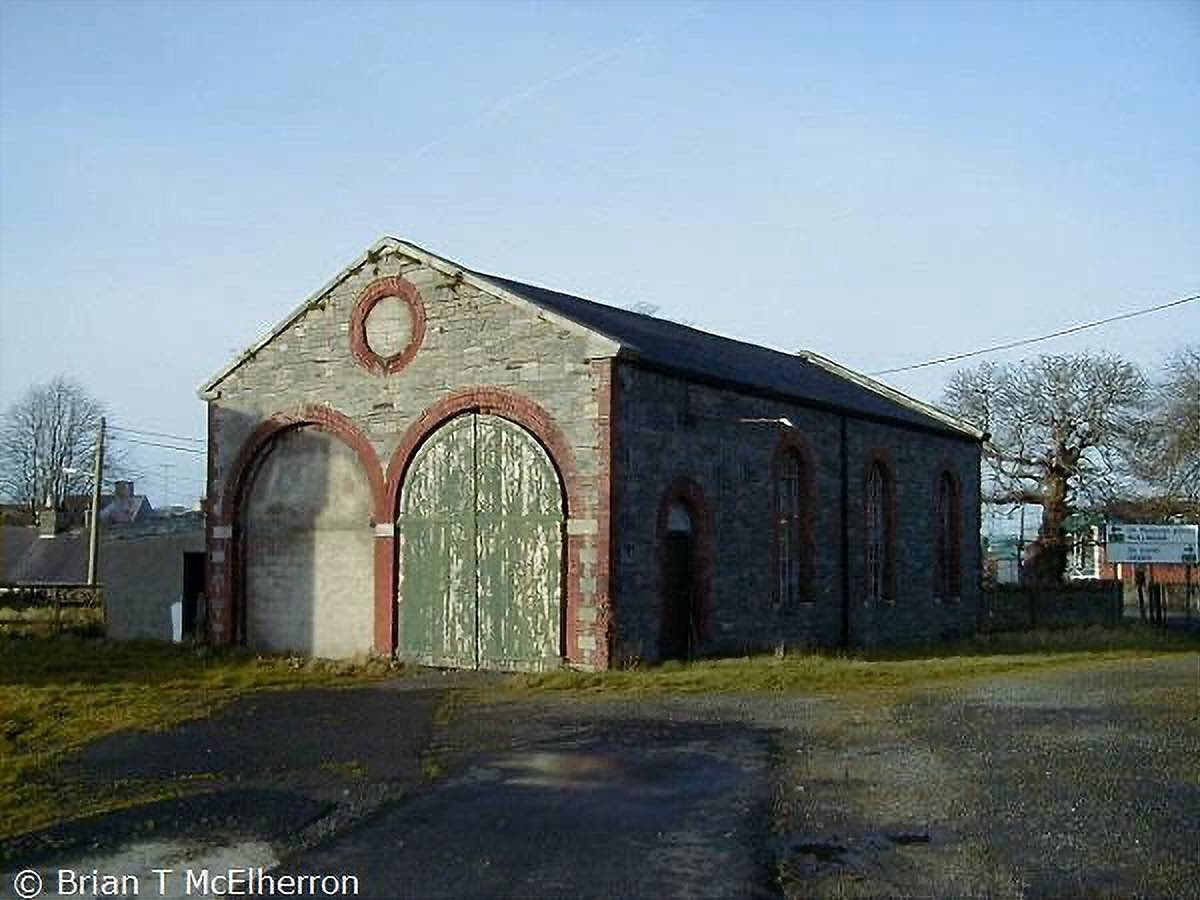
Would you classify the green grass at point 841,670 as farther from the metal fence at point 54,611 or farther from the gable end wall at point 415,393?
the metal fence at point 54,611

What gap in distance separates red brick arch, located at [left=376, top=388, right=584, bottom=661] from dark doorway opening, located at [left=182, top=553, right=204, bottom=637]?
5.14m

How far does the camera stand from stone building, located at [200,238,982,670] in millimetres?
18109

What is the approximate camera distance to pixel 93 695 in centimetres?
1570

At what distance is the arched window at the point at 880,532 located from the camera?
26078mm

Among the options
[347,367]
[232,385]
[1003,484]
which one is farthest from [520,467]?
[1003,484]

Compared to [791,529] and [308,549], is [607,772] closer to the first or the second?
[308,549]

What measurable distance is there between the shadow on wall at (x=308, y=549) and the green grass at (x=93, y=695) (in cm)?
69

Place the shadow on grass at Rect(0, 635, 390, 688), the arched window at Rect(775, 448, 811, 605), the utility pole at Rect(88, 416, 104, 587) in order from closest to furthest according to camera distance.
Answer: the shadow on grass at Rect(0, 635, 390, 688) → the arched window at Rect(775, 448, 811, 605) → the utility pole at Rect(88, 416, 104, 587)

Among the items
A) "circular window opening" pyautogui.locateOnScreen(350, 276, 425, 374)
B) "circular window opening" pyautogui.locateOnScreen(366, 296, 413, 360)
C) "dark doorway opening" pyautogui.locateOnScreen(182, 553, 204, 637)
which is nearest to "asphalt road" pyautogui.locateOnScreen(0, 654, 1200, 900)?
"circular window opening" pyautogui.locateOnScreen(350, 276, 425, 374)

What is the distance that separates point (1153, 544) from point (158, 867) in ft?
95.9

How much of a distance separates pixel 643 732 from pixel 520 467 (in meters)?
6.94

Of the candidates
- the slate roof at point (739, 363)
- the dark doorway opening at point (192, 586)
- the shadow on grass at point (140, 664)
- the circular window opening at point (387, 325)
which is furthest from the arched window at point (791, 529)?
the dark doorway opening at point (192, 586)

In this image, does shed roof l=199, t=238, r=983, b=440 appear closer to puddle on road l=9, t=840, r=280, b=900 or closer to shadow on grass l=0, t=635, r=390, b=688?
shadow on grass l=0, t=635, r=390, b=688

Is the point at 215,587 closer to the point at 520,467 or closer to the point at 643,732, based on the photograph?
the point at 520,467
